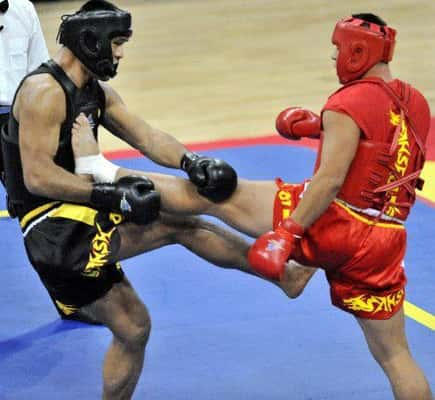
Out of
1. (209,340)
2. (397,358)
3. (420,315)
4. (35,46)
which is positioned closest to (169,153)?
(209,340)

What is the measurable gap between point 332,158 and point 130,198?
82cm

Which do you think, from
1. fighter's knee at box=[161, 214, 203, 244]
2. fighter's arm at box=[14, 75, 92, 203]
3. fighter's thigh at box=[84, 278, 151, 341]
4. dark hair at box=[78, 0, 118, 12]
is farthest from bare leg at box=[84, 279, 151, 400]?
dark hair at box=[78, 0, 118, 12]

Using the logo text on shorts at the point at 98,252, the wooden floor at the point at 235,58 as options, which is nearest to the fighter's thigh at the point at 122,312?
the logo text on shorts at the point at 98,252

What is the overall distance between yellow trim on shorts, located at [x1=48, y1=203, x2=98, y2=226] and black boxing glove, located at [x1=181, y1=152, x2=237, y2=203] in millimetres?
455

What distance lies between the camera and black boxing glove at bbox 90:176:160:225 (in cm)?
414

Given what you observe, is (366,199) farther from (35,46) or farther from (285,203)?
(35,46)

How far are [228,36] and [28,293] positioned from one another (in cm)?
635

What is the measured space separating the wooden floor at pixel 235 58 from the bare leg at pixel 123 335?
4.03 m

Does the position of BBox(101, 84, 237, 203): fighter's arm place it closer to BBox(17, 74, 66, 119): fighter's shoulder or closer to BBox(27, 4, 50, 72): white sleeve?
BBox(17, 74, 66, 119): fighter's shoulder

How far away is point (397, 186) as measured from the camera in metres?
4.10

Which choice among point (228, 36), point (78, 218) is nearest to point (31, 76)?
point (78, 218)

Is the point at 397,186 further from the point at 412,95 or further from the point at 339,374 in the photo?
the point at 339,374

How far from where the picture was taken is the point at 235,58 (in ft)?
36.0

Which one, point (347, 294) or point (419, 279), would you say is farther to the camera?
point (419, 279)
